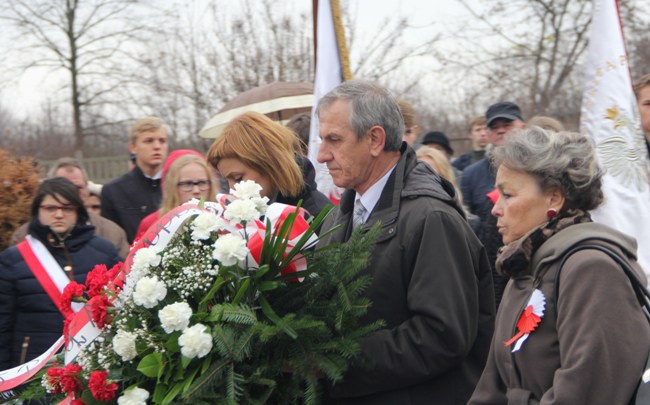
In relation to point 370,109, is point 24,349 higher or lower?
lower

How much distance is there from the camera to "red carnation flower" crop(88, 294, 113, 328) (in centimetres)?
275

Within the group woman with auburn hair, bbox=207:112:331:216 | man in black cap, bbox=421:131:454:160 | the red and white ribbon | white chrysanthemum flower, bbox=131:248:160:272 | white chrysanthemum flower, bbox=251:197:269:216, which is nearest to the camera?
white chrysanthemum flower, bbox=131:248:160:272

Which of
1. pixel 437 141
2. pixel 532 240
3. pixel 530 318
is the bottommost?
pixel 530 318

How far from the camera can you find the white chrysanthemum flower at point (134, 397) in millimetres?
2576

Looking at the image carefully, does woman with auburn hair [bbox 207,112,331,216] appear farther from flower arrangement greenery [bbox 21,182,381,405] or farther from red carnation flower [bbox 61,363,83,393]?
red carnation flower [bbox 61,363,83,393]

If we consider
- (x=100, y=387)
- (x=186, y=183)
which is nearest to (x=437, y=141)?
(x=186, y=183)

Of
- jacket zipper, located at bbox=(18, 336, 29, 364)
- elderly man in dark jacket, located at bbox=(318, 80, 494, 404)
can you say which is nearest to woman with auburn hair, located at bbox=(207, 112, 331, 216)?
elderly man in dark jacket, located at bbox=(318, 80, 494, 404)

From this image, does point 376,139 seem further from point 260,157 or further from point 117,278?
point 117,278

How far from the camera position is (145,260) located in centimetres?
272

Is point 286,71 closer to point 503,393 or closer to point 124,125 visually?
point 124,125

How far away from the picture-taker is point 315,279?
2.75m

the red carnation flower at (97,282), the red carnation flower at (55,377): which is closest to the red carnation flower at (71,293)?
the red carnation flower at (97,282)

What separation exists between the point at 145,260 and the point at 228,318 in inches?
14.5

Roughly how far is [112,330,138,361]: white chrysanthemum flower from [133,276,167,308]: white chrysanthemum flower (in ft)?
0.35
